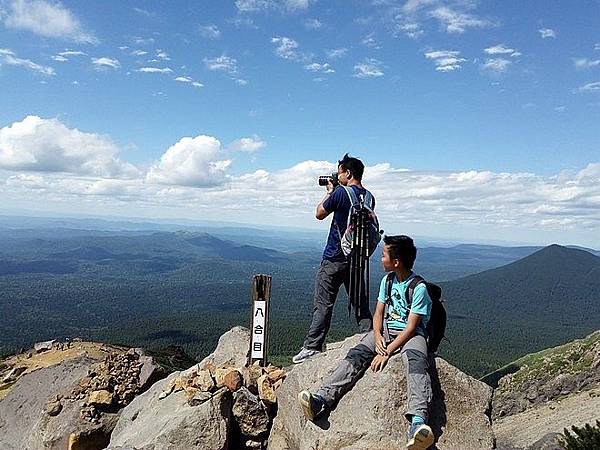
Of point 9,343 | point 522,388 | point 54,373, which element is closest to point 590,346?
point 522,388

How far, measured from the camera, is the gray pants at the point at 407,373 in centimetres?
771

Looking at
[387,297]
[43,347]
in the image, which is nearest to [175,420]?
[387,297]

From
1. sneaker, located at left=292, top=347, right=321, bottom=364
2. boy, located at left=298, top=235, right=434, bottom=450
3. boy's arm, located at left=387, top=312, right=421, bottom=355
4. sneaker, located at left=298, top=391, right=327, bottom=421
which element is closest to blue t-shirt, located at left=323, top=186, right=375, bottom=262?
boy, located at left=298, top=235, right=434, bottom=450

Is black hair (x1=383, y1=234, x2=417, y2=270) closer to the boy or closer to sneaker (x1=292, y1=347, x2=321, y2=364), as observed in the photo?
the boy

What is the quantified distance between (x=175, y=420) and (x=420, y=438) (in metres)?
4.51

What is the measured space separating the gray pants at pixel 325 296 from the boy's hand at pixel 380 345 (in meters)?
1.68

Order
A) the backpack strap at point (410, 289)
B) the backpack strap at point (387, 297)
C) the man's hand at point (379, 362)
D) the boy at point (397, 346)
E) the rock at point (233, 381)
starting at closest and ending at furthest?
the boy at point (397, 346) < the backpack strap at point (410, 289) < the man's hand at point (379, 362) < the backpack strap at point (387, 297) < the rock at point (233, 381)

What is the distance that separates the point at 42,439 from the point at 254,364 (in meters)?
5.81

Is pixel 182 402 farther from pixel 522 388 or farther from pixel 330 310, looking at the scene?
pixel 522 388

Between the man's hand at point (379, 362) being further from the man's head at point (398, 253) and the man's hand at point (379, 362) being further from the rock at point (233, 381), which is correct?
the rock at point (233, 381)

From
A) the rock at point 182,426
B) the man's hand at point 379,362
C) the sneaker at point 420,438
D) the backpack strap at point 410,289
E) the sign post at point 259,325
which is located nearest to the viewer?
the sneaker at point 420,438

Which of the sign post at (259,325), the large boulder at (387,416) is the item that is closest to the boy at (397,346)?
the large boulder at (387,416)

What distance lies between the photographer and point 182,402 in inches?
400

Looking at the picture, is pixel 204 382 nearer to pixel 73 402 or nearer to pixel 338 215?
pixel 338 215
